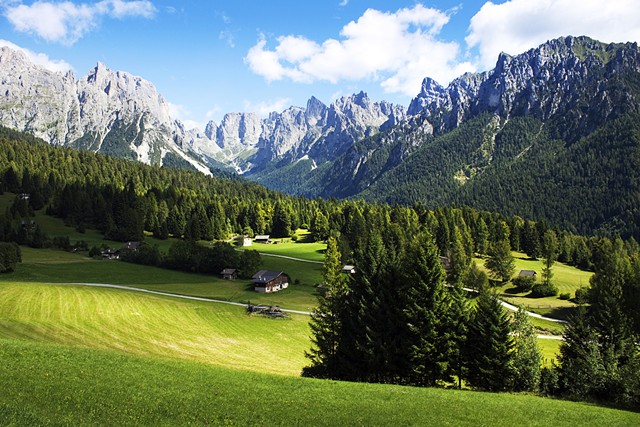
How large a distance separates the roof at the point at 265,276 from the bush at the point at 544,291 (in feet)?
194

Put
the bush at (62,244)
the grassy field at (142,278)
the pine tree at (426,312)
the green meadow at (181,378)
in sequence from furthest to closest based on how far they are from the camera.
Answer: the bush at (62,244), the grassy field at (142,278), the pine tree at (426,312), the green meadow at (181,378)

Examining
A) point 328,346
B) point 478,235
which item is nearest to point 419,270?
point 328,346

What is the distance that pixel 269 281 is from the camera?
9175 centimetres

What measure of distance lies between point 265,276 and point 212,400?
71.4 meters

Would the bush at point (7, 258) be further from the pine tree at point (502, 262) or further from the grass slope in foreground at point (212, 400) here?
the pine tree at point (502, 262)

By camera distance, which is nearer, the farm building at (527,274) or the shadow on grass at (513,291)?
the shadow on grass at (513,291)

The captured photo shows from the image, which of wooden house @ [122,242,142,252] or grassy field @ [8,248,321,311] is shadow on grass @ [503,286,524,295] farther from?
wooden house @ [122,242,142,252]

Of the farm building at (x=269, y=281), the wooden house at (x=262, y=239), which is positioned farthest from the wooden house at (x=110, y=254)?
the wooden house at (x=262, y=239)

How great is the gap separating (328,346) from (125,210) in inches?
4660

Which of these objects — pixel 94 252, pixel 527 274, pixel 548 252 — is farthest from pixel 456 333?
pixel 94 252

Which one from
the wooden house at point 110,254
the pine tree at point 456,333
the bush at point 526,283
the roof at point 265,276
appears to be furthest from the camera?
the wooden house at point 110,254

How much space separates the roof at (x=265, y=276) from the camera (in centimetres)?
9224

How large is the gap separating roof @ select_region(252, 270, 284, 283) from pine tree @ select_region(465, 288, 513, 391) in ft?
201

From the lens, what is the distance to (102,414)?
18766 mm
